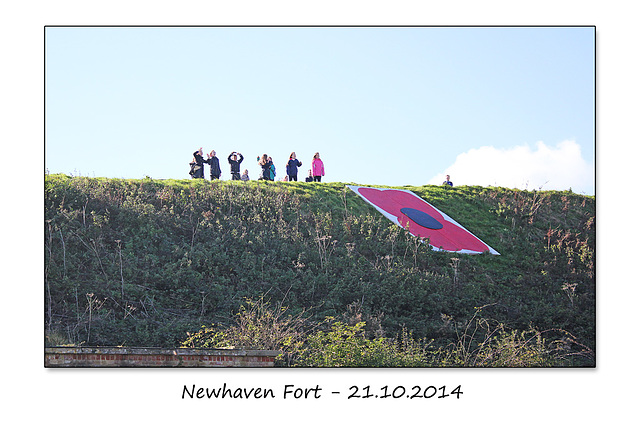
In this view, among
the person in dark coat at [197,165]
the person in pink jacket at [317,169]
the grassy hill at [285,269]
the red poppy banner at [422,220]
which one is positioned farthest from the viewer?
the person in pink jacket at [317,169]

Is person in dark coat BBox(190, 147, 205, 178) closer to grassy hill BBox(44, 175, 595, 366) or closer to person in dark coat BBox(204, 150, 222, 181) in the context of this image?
person in dark coat BBox(204, 150, 222, 181)

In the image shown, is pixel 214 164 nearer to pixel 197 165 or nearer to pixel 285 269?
pixel 197 165

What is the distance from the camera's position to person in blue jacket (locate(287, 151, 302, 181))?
1809cm

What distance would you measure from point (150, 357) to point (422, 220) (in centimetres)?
830

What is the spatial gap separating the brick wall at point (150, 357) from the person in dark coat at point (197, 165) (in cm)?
840

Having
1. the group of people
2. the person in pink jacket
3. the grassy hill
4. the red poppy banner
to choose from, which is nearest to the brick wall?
the grassy hill

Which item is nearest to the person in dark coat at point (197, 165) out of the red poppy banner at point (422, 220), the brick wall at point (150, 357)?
the red poppy banner at point (422, 220)

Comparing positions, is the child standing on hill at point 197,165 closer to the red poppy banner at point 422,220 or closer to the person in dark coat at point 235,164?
the person in dark coat at point 235,164

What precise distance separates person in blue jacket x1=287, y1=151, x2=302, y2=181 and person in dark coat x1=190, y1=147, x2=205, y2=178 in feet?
7.40

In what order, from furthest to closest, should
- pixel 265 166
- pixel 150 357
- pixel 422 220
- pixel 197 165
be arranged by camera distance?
1. pixel 265 166
2. pixel 197 165
3. pixel 422 220
4. pixel 150 357

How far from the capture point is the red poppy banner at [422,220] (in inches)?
593

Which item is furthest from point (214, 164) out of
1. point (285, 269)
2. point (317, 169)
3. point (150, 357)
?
point (150, 357)

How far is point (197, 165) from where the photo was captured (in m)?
17.2
